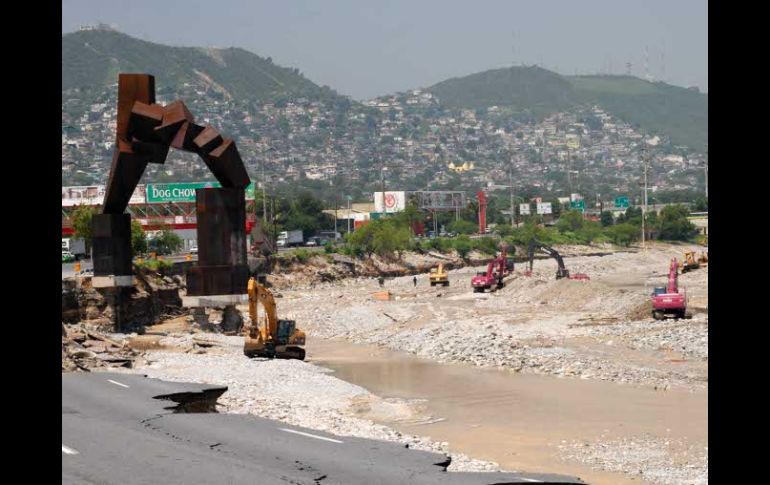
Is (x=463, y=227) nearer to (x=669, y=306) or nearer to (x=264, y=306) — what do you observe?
(x=669, y=306)

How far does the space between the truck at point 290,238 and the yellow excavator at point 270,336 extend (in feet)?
357

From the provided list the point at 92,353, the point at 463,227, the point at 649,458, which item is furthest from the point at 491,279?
the point at 463,227

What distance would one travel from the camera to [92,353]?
35688mm

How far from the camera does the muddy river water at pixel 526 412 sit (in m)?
24.0

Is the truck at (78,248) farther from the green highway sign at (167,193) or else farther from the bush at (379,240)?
the bush at (379,240)

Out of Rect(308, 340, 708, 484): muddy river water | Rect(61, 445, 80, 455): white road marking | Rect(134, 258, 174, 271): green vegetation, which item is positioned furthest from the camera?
Rect(134, 258, 174, 271): green vegetation

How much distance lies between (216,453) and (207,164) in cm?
3005

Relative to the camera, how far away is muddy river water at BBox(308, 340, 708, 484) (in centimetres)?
2403

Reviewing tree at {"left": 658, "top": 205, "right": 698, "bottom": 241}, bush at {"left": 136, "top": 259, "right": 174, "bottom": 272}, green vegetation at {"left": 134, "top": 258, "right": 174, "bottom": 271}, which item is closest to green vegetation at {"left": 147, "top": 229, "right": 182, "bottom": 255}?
green vegetation at {"left": 134, "top": 258, "right": 174, "bottom": 271}

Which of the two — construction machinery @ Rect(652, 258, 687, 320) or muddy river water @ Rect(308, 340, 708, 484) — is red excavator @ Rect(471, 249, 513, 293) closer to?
construction machinery @ Rect(652, 258, 687, 320)

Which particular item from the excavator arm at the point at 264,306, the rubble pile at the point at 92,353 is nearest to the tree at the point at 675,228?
the excavator arm at the point at 264,306

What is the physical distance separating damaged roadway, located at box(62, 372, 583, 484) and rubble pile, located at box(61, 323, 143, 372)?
24.8ft
